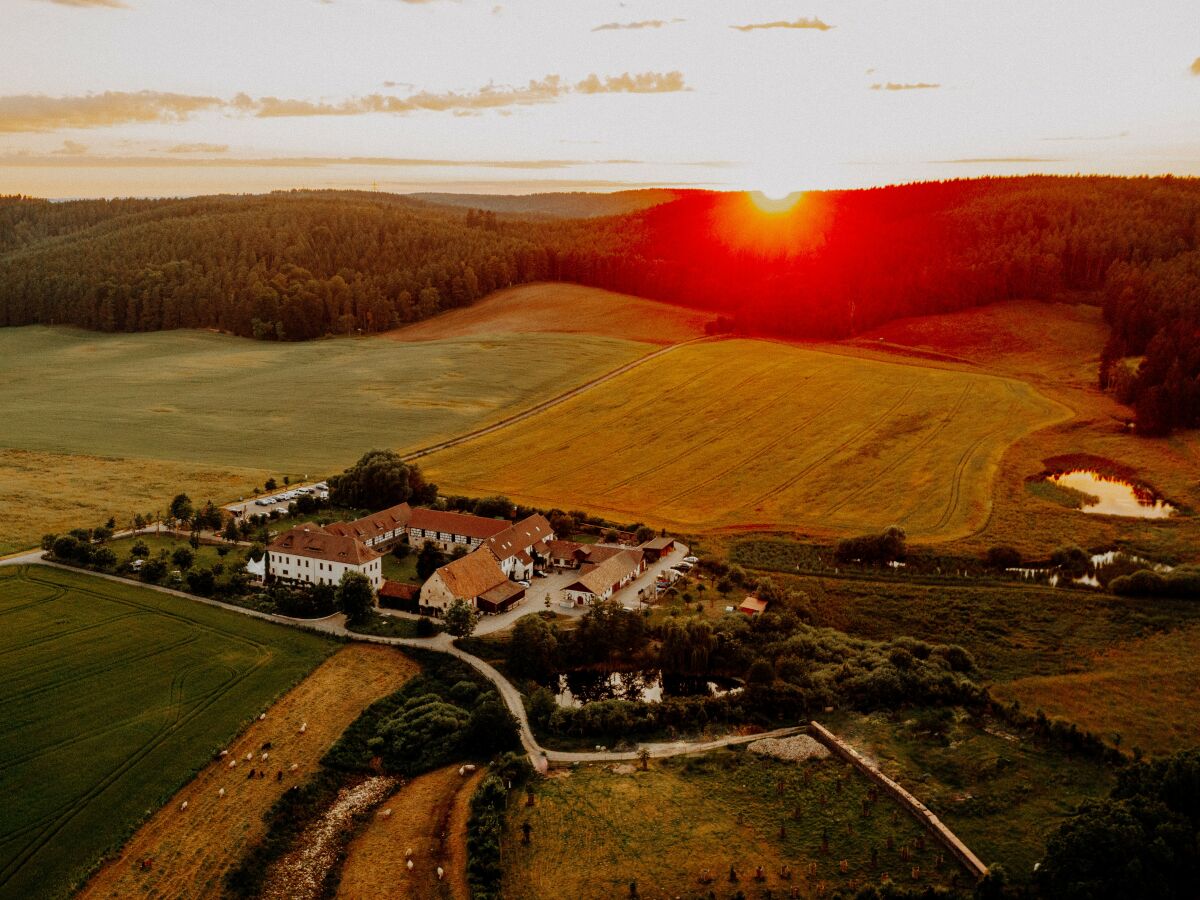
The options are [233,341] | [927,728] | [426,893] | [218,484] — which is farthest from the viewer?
[233,341]

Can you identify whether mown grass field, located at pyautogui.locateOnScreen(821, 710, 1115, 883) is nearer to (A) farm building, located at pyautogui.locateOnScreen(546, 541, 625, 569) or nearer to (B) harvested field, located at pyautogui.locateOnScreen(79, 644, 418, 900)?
(A) farm building, located at pyautogui.locateOnScreen(546, 541, 625, 569)

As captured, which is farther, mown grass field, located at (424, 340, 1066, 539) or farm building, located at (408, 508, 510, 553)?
mown grass field, located at (424, 340, 1066, 539)

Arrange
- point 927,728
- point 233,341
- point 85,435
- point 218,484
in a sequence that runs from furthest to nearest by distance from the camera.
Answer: point 233,341 → point 85,435 → point 218,484 → point 927,728

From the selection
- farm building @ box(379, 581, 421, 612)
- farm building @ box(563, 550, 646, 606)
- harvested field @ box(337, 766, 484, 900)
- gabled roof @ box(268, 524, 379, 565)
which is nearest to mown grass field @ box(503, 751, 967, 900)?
harvested field @ box(337, 766, 484, 900)

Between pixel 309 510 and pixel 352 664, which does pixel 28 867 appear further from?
pixel 309 510

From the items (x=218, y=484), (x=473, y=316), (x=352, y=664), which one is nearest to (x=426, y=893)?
(x=352, y=664)

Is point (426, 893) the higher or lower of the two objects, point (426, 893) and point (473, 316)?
the lower

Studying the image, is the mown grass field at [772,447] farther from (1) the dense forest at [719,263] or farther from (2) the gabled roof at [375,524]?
(1) the dense forest at [719,263]

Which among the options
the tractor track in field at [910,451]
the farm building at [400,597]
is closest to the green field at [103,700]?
the farm building at [400,597]
